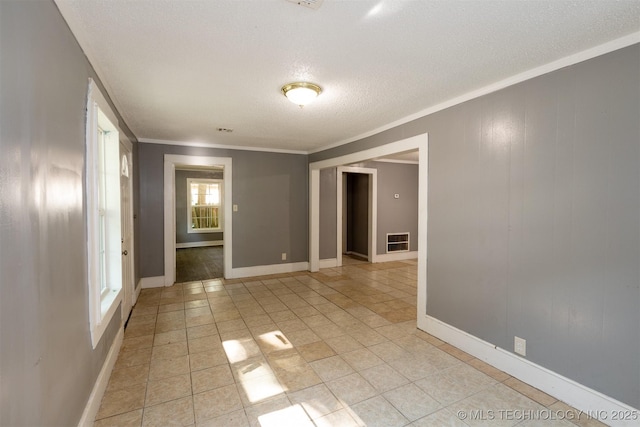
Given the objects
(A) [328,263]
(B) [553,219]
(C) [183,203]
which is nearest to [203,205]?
(C) [183,203]

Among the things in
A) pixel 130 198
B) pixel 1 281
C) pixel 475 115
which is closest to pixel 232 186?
pixel 130 198

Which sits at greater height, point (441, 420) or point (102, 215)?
point (102, 215)

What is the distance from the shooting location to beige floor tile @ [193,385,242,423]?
6.25 feet

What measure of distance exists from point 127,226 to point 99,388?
6.73ft

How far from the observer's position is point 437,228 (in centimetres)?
298

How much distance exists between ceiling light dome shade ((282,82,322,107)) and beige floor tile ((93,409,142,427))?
2572 mm

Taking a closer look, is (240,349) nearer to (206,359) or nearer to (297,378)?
(206,359)

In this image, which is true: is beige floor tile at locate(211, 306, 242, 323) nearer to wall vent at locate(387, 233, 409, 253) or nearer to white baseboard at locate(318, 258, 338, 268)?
white baseboard at locate(318, 258, 338, 268)

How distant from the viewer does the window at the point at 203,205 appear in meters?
9.10

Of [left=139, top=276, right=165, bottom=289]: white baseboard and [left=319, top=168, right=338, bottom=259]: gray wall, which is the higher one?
[left=319, top=168, right=338, bottom=259]: gray wall

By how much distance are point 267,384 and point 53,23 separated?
2.50 meters

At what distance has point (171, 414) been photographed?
1.89 meters

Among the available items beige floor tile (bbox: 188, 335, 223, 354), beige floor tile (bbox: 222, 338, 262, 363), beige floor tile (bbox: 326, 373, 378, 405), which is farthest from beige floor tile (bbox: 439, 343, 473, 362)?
beige floor tile (bbox: 188, 335, 223, 354)

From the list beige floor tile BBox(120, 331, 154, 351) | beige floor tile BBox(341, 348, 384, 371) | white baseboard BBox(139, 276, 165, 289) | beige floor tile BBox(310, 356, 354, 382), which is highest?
white baseboard BBox(139, 276, 165, 289)
